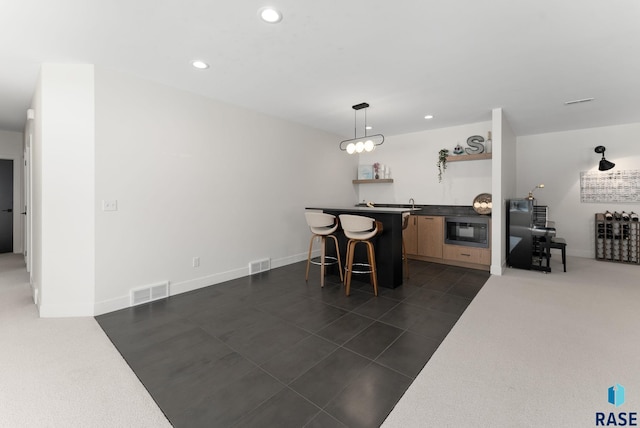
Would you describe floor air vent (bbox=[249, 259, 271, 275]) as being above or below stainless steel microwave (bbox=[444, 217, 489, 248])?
below

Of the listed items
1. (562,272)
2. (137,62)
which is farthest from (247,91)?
(562,272)

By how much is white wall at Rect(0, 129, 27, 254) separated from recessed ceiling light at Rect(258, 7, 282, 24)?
673 centimetres

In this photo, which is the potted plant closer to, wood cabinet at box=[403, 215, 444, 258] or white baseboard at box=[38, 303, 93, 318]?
wood cabinet at box=[403, 215, 444, 258]

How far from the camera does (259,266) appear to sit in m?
4.47

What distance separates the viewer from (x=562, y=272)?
446 cm

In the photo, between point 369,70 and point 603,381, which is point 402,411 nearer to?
point 603,381

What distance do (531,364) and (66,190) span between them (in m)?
4.44

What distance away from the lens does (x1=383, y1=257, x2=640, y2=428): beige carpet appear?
1.55 metres

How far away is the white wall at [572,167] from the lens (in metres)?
5.14


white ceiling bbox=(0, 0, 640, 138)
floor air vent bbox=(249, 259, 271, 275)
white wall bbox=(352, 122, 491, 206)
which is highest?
white ceiling bbox=(0, 0, 640, 138)

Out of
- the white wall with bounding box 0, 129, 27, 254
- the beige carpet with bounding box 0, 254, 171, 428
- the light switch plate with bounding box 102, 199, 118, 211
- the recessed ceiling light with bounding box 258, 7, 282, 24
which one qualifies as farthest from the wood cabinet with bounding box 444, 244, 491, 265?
the white wall with bounding box 0, 129, 27, 254

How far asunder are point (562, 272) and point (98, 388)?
19.8 feet

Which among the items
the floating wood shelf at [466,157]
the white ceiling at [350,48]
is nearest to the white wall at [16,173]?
the white ceiling at [350,48]

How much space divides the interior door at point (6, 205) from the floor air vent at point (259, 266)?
18.3 ft
